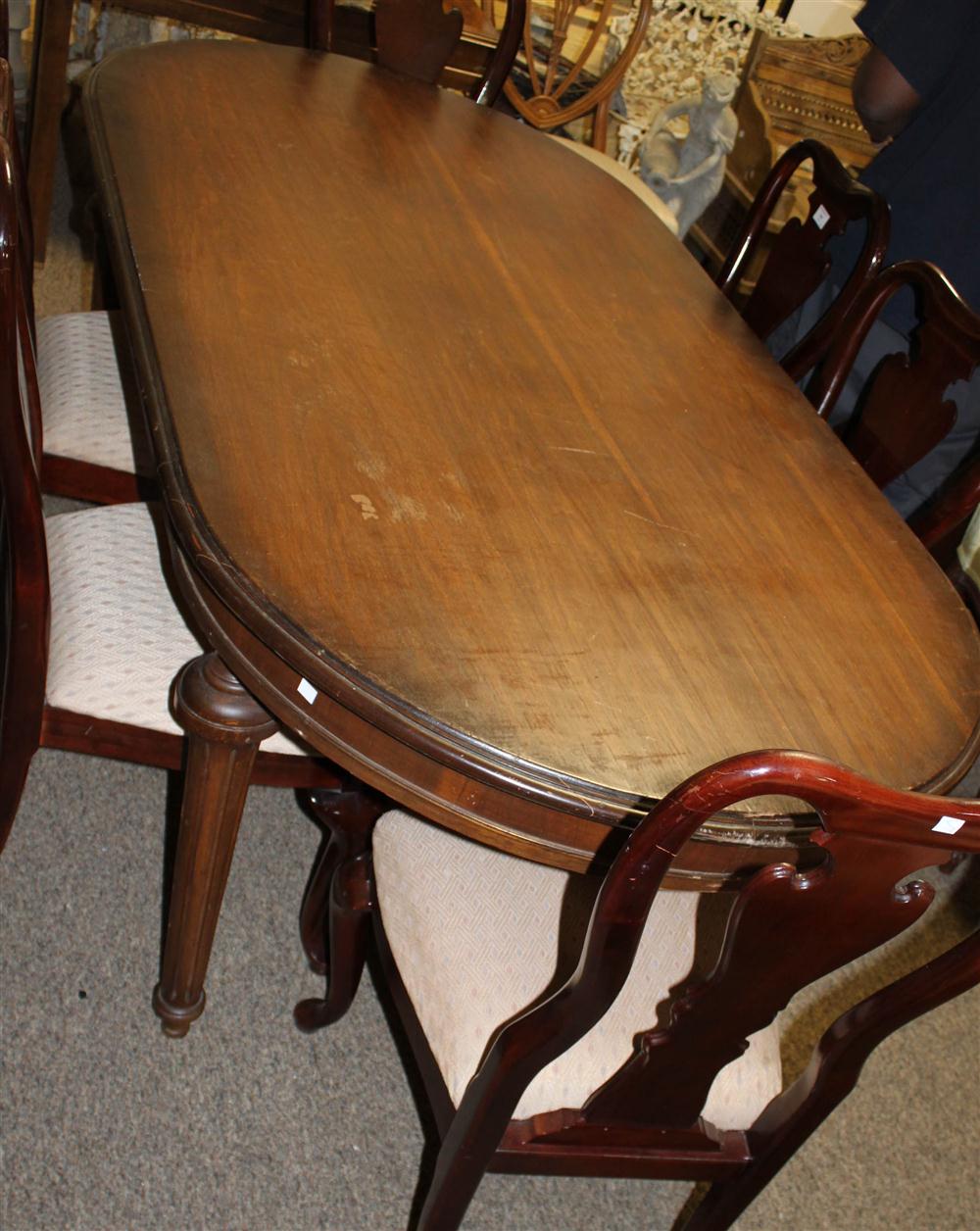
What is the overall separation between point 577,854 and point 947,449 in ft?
4.03

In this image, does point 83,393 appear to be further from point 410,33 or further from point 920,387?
point 920,387

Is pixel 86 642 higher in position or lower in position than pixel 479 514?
lower

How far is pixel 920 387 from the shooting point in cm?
150

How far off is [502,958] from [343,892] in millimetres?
260

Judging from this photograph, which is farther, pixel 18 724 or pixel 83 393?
pixel 83 393

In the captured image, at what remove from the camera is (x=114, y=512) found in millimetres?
1307

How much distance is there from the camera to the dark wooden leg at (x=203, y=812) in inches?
41.4

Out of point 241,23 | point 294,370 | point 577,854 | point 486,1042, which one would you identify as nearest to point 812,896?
point 577,854

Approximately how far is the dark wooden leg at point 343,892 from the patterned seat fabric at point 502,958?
0.11 metres

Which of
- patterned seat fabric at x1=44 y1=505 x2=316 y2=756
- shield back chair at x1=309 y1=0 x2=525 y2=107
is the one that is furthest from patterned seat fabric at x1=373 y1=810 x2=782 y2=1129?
shield back chair at x1=309 y1=0 x2=525 y2=107

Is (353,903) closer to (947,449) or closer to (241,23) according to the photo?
(947,449)

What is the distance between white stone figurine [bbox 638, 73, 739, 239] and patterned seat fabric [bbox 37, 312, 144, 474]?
2.04m

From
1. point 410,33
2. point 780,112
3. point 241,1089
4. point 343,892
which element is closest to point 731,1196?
point 343,892

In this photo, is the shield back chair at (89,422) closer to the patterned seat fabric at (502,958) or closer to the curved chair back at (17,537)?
the curved chair back at (17,537)
